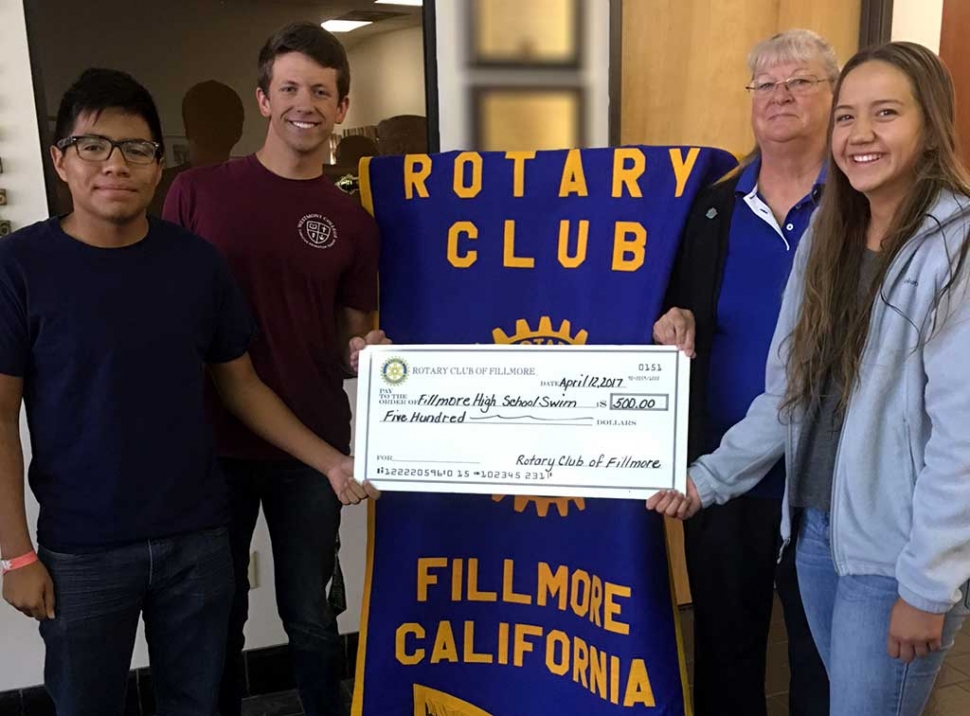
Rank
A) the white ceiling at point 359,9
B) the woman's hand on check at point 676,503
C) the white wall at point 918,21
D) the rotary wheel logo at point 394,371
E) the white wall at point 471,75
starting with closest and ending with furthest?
the woman's hand on check at point 676,503
the rotary wheel logo at point 394,371
the white ceiling at point 359,9
the white wall at point 471,75
the white wall at point 918,21

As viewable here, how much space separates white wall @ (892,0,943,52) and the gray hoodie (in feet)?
6.97

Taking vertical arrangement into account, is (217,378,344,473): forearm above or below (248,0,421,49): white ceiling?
below

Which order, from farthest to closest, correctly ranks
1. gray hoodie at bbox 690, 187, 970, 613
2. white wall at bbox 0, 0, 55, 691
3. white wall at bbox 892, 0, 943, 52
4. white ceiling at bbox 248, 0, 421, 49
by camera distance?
white wall at bbox 892, 0, 943, 52, white ceiling at bbox 248, 0, 421, 49, white wall at bbox 0, 0, 55, 691, gray hoodie at bbox 690, 187, 970, 613

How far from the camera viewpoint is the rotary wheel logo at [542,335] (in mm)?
1648

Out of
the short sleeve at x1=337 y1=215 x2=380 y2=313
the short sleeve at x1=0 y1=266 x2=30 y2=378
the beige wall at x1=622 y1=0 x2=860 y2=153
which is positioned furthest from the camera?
the beige wall at x1=622 y1=0 x2=860 y2=153

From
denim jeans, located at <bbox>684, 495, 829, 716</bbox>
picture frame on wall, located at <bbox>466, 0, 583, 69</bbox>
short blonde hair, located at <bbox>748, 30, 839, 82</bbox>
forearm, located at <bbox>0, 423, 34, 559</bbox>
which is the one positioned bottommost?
denim jeans, located at <bbox>684, 495, 829, 716</bbox>

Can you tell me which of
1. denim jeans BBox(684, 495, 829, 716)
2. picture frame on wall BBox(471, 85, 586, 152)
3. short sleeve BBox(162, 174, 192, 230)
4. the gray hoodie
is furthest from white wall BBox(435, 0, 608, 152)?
the gray hoodie

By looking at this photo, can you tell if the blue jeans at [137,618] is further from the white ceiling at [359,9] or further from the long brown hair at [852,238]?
the white ceiling at [359,9]

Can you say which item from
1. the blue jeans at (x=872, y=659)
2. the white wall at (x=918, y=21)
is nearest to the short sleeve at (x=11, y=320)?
the blue jeans at (x=872, y=659)

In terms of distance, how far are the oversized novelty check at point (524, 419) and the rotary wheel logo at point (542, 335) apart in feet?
0.70

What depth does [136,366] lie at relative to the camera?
1262 mm

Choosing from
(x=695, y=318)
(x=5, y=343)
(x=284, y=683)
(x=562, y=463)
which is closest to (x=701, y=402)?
(x=695, y=318)

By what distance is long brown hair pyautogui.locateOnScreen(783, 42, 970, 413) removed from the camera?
3.49 ft

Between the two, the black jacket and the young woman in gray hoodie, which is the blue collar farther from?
the young woman in gray hoodie
